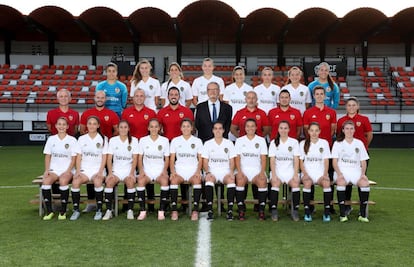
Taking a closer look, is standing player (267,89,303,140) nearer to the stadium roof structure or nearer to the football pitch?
the football pitch

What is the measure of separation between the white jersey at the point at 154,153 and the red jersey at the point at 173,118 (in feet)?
1.33

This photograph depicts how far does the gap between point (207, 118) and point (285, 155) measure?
1.40 metres

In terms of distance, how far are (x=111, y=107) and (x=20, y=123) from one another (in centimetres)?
1610

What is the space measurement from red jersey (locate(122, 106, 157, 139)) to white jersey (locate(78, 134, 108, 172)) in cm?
58

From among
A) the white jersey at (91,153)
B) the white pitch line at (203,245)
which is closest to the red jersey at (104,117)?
the white jersey at (91,153)

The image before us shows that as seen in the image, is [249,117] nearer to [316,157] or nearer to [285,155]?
[285,155]

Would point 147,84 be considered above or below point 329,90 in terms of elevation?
above

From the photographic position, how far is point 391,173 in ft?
42.0

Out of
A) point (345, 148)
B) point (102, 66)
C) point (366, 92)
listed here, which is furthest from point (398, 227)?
point (102, 66)

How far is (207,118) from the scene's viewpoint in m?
7.66

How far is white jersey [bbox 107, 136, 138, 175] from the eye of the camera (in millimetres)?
7172

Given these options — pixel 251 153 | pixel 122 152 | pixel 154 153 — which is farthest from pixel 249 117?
pixel 122 152

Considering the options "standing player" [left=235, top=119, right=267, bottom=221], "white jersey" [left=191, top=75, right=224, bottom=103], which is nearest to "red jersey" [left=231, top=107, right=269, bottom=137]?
"standing player" [left=235, top=119, right=267, bottom=221]

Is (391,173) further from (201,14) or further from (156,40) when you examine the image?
(156,40)
